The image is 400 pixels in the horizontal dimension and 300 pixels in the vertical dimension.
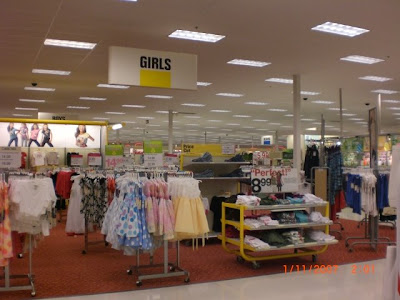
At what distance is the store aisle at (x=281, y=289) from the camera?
17.8ft

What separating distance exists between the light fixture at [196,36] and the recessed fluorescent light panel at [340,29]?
1.88 m

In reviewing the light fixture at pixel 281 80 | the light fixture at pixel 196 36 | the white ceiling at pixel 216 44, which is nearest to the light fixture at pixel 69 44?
the white ceiling at pixel 216 44

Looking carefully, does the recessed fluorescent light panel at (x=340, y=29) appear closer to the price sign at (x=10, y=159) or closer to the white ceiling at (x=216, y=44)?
the white ceiling at (x=216, y=44)

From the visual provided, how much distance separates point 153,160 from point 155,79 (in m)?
1.37

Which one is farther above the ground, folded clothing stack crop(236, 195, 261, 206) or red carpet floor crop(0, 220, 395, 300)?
folded clothing stack crop(236, 195, 261, 206)

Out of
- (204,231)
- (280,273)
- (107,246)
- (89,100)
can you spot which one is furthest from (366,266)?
(89,100)

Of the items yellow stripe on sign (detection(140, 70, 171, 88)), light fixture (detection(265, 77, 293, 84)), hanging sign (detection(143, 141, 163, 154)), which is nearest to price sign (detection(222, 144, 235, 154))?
hanging sign (detection(143, 141, 163, 154))

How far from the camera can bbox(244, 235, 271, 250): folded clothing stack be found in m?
6.54

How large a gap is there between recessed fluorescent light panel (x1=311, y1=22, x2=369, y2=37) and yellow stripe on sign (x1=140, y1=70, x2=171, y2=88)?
2857 mm

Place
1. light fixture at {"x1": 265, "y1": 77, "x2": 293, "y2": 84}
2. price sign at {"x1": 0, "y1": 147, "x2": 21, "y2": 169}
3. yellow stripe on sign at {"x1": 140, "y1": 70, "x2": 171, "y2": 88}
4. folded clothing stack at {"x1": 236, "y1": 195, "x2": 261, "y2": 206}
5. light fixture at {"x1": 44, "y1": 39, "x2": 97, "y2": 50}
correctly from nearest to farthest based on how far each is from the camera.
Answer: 1. price sign at {"x1": 0, "y1": 147, "x2": 21, "y2": 169}
2. folded clothing stack at {"x1": 236, "y1": 195, "x2": 261, "y2": 206}
3. yellow stripe on sign at {"x1": 140, "y1": 70, "x2": 171, "y2": 88}
4. light fixture at {"x1": 44, "y1": 39, "x2": 97, "y2": 50}
5. light fixture at {"x1": 265, "y1": 77, "x2": 293, "y2": 84}

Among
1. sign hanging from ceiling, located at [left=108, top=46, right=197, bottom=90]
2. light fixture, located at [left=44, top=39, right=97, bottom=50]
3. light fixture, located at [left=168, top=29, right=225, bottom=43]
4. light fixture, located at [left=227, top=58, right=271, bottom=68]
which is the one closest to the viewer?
sign hanging from ceiling, located at [left=108, top=46, right=197, bottom=90]

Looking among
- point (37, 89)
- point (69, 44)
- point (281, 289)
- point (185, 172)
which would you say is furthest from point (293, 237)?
point (37, 89)

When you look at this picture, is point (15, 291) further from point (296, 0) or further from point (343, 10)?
point (343, 10)

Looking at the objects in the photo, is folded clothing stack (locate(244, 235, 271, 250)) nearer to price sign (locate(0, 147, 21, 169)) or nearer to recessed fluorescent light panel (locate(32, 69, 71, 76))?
price sign (locate(0, 147, 21, 169))
